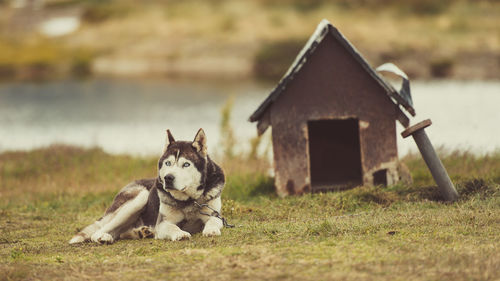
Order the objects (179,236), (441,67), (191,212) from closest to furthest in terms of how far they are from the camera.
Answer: (179,236), (191,212), (441,67)

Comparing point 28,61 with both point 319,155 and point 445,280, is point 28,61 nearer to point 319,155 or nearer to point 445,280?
point 319,155

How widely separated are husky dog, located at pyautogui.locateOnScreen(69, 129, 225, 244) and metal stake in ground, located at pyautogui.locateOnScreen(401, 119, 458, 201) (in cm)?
309

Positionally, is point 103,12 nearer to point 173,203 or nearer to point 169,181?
point 173,203

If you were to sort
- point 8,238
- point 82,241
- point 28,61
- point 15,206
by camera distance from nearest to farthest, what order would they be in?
point 82,241 → point 8,238 → point 15,206 → point 28,61

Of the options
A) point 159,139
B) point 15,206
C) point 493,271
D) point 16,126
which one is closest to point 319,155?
point 15,206

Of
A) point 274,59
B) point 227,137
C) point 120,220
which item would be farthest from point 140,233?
point 274,59

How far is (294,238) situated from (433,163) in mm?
3457

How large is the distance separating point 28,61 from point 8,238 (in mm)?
43550

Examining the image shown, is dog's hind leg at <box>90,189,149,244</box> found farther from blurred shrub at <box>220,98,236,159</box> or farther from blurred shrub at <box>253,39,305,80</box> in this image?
blurred shrub at <box>253,39,305,80</box>

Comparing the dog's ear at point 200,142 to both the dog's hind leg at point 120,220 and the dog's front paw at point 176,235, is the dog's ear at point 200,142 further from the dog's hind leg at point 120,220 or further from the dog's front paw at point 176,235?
the dog's hind leg at point 120,220

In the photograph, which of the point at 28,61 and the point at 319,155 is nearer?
the point at 319,155

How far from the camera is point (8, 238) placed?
338 inches

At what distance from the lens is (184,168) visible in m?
7.34

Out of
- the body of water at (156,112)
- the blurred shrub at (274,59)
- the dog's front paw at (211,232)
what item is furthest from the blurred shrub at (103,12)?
the dog's front paw at (211,232)
